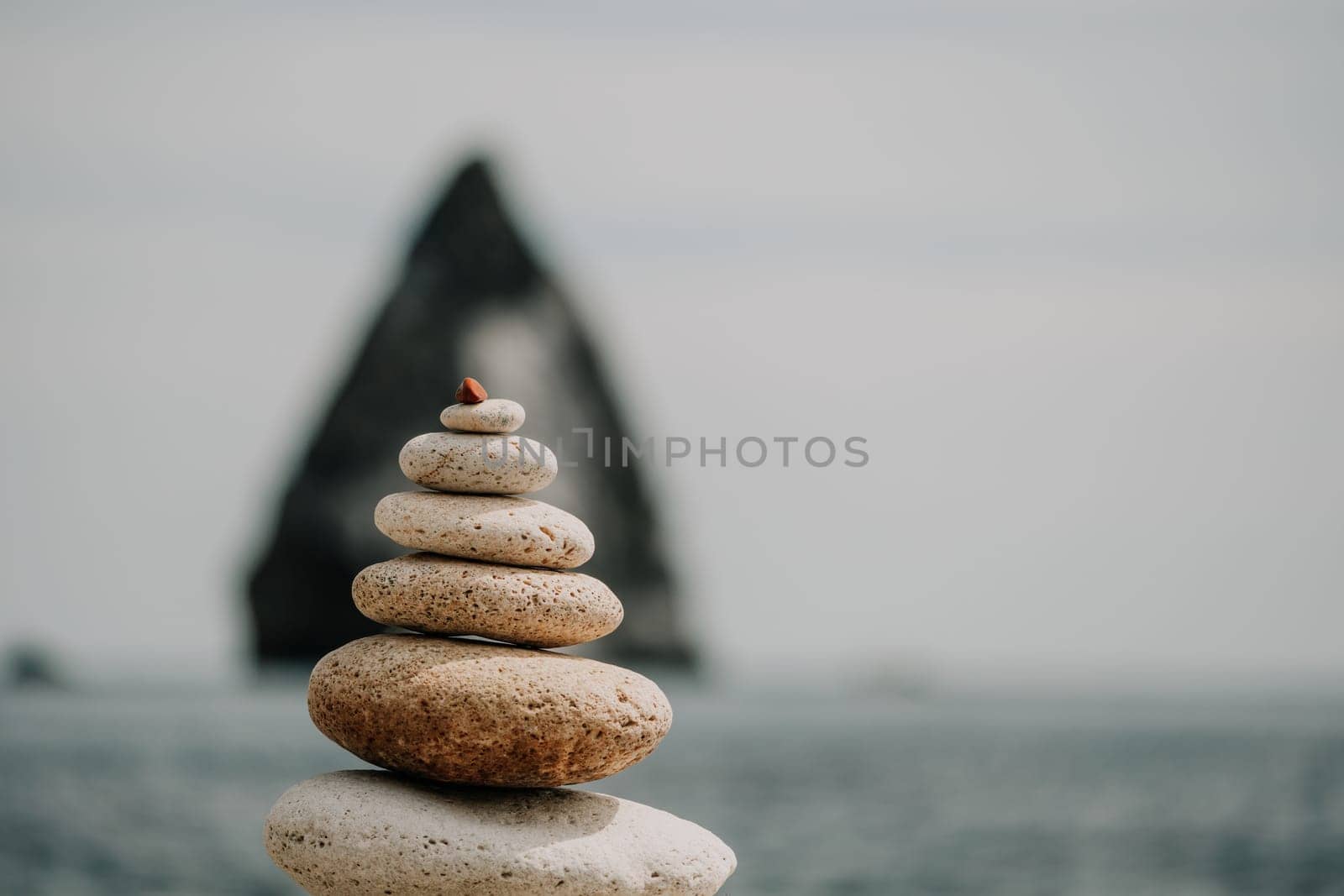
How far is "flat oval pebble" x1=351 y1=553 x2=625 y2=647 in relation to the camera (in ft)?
20.5

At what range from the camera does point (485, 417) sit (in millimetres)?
6332

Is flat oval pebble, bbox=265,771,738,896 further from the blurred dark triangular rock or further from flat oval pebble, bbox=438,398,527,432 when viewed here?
the blurred dark triangular rock

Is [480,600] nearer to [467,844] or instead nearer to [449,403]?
[467,844]

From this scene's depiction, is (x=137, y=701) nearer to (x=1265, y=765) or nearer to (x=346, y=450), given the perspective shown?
(x=346, y=450)

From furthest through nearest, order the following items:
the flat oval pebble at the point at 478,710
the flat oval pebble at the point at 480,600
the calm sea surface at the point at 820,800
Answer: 1. the calm sea surface at the point at 820,800
2. the flat oval pebble at the point at 480,600
3. the flat oval pebble at the point at 478,710

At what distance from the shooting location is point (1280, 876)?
26984mm

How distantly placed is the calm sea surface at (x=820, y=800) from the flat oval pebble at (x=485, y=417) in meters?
15.6

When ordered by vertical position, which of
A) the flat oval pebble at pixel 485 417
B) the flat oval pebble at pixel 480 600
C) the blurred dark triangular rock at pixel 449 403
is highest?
the blurred dark triangular rock at pixel 449 403

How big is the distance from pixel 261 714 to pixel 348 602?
7174mm

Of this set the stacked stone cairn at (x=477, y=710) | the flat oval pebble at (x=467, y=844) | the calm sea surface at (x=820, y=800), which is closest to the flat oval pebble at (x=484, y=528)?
the stacked stone cairn at (x=477, y=710)

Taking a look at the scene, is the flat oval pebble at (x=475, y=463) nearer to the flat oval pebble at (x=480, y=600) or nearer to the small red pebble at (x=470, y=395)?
the small red pebble at (x=470, y=395)

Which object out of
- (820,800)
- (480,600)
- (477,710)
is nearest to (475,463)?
(480,600)

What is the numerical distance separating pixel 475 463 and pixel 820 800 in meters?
26.4

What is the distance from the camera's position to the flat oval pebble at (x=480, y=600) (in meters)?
6.25
